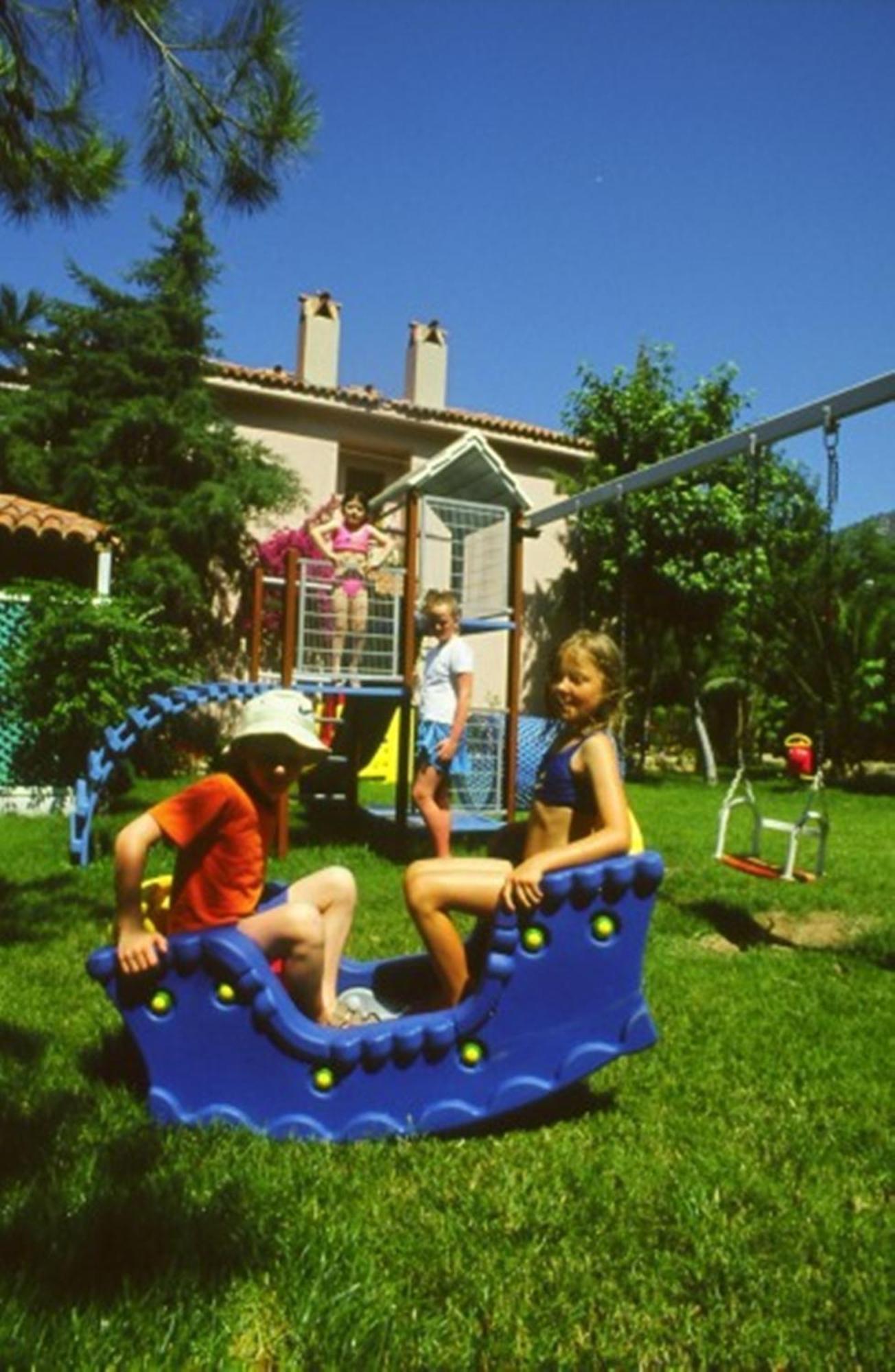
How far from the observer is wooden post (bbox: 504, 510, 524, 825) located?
9359mm

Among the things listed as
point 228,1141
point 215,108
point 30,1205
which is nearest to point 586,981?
point 228,1141

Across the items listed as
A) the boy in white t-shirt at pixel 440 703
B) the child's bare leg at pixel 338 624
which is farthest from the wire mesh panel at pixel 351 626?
the boy in white t-shirt at pixel 440 703

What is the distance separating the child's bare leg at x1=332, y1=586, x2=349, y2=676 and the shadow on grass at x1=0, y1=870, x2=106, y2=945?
2907mm

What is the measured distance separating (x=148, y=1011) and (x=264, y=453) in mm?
13892

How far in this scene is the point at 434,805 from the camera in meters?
7.67

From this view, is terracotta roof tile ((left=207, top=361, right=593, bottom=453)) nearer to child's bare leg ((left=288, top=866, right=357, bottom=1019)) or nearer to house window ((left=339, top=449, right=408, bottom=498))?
house window ((left=339, top=449, right=408, bottom=498))

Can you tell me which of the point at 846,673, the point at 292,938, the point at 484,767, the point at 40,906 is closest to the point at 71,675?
the point at 484,767

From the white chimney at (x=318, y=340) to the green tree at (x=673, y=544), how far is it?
14.9 feet

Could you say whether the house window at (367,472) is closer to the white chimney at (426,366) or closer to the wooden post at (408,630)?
the white chimney at (426,366)

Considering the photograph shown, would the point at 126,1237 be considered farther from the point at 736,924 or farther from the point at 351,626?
the point at 351,626

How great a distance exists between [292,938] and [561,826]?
94 centimetres

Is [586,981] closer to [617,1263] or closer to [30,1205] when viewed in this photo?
[617,1263]

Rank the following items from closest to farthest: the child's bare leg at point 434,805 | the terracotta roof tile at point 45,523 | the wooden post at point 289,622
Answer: the child's bare leg at point 434,805, the wooden post at point 289,622, the terracotta roof tile at point 45,523

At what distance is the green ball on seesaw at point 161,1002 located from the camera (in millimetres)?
3100
